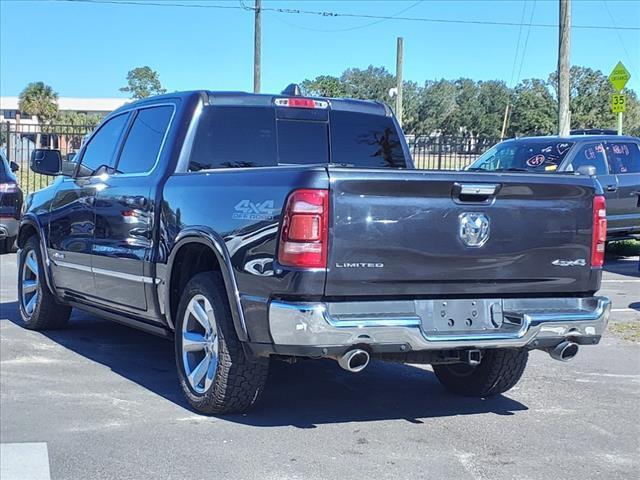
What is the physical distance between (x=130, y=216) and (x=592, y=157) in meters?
9.07

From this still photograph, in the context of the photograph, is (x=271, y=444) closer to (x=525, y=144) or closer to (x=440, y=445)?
(x=440, y=445)

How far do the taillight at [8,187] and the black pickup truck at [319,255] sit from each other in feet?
23.2

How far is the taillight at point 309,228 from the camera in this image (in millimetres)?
4297

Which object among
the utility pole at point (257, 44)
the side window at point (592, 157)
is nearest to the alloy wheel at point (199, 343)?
the side window at point (592, 157)

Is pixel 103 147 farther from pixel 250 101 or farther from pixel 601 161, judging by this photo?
pixel 601 161

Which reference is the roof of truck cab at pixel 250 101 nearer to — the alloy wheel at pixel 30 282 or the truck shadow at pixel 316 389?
the alloy wheel at pixel 30 282

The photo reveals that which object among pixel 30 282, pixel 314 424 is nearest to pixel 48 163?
pixel 30 282

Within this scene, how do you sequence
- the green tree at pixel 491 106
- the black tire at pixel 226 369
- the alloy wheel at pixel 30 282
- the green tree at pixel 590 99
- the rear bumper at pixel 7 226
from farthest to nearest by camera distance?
the green tree at pixel 491 106
the green tree at pixel 590 99
the rear bumper at pixel 7 226
the alloy wheel at pixel 30 282
the black tire at pixel 226 369

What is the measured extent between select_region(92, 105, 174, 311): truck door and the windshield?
718 centimetres

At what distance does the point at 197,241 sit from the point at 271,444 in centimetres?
128

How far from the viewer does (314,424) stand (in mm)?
5172

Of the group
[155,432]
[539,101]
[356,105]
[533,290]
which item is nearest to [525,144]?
[356,105]

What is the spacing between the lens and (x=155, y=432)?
16.2ft

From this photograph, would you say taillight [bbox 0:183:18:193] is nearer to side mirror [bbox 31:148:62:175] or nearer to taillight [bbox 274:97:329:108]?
side mirror [bbox 31:148:62:175]
